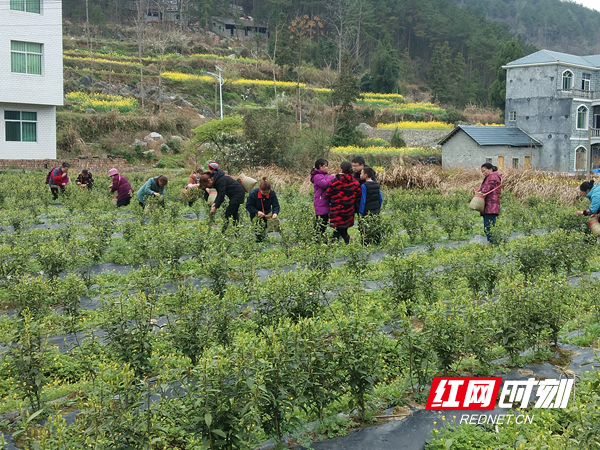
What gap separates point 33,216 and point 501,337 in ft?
37.7

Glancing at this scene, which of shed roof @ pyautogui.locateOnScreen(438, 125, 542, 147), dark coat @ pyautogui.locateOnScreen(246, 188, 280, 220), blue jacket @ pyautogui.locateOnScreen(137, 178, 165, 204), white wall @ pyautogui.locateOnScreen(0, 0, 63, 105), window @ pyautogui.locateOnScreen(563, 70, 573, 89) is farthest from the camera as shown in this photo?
window @ pyautogui.locateOnScreen(563, 70, 573, 89)

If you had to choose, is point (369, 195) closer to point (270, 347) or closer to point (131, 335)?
point (131, 335)

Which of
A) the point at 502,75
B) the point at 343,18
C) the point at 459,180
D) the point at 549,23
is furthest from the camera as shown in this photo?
the point at 549,23

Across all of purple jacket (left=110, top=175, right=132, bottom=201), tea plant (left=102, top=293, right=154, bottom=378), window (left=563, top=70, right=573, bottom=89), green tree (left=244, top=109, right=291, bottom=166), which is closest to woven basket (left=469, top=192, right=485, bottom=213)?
tea plant (left=102, top=293, right=154, bottom=378)

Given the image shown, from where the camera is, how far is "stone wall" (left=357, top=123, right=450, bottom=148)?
44594mm

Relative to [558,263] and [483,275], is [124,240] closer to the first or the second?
[483,275]

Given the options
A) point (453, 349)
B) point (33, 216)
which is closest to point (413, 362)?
point (453, 349)

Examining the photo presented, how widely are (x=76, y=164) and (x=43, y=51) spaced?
5.39 m

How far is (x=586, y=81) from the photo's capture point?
38531 millimetres

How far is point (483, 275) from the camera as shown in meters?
6.91

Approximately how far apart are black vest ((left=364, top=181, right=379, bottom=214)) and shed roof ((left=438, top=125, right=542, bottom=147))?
85.4 ft

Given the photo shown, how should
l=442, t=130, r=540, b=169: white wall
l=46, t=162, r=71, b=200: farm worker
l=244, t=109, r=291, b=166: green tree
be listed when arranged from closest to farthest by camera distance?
l=46, t=162, r=71, b=200: farm worker → l=244, t=109, r=291, b=166: green tree → l=442, t=130, r=540, b=169: white wall

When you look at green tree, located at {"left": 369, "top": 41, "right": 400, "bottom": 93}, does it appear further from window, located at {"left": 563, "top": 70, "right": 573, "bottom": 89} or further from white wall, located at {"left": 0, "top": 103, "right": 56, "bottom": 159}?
white wall, located at {"left": 0, "top": 103, "right": 56, "bottom": 159}

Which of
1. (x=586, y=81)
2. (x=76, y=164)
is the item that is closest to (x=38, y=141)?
(x=76, y=164)
